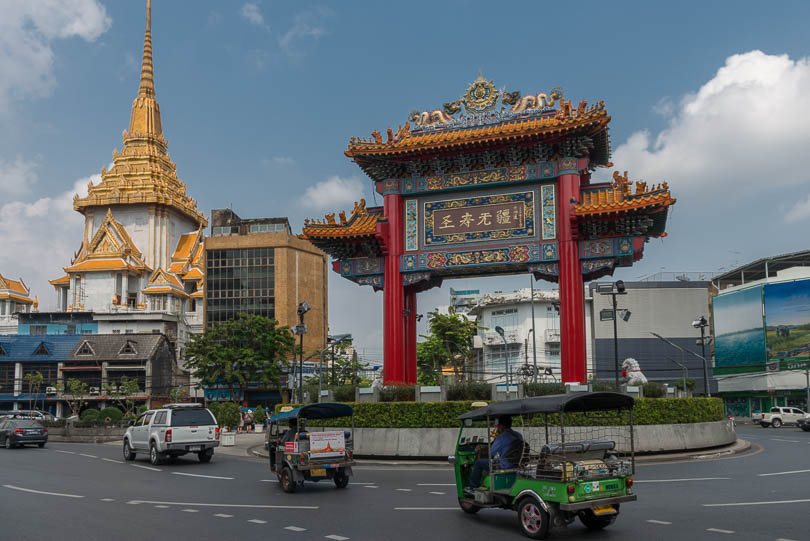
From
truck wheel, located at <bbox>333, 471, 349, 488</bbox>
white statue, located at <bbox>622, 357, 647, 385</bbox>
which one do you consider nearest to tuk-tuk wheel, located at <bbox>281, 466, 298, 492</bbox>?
truck wheel, located at <bbox>333, 471, 349, 488</bbox>

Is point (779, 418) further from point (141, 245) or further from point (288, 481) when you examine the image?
point (141, 245)

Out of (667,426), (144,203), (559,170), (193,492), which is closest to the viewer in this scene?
(193,492)

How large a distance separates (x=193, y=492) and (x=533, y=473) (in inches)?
353

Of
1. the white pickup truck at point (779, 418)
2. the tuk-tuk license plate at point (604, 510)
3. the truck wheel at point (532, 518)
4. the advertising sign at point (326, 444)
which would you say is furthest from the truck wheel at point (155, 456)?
the white pickup truck at point (779, 418)

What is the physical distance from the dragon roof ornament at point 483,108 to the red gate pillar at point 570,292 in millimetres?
3339

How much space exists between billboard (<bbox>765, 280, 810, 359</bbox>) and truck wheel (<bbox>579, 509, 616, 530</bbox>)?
6530 cm

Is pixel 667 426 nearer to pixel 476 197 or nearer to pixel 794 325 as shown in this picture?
pixel 476 197

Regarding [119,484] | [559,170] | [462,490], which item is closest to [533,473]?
[462,490]

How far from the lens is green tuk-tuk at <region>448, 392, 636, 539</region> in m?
10.7

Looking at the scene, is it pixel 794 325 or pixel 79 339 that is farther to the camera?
pixel 79 339

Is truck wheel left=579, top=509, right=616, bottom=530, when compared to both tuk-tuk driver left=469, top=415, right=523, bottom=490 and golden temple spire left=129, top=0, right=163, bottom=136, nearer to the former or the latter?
tuk-tuk driver left=469, top=415, right=523, bottom=490

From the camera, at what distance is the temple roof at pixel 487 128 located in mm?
26469

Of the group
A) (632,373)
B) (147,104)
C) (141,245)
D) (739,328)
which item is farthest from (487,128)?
(147,104)

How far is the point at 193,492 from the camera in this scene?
16.9 meters
